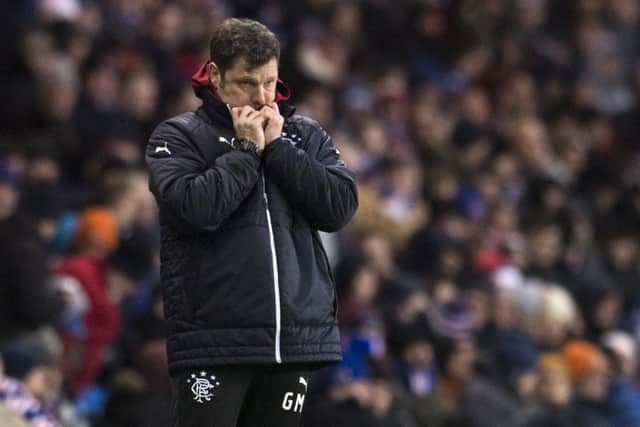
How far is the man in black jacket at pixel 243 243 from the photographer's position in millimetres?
4621

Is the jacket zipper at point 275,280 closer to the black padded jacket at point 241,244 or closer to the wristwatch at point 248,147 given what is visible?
the black padded jacket at point 241,244

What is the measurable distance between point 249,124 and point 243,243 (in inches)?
15.0

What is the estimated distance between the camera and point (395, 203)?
12.4 meters

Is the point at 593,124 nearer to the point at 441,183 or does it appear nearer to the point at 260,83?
the point at 441,183

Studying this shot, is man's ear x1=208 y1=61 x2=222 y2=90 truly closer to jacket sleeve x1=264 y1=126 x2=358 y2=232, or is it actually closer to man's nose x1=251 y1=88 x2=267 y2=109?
man's nose x1=251 y1=88 x2=267 y2=109

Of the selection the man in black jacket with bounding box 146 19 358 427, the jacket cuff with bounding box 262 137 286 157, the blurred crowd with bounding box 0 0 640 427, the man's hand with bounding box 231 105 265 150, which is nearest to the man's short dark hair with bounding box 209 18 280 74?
the man in black jacket with bounding box 146 19 358 427

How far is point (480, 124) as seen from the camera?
1452 cm

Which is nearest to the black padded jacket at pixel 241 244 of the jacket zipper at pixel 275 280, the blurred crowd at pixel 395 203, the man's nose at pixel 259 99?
the jacket zipper at pixel 275 280

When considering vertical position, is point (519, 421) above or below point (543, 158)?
below

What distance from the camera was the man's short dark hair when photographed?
4.71 meters

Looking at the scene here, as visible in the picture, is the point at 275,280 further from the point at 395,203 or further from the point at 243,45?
the point at 395,203

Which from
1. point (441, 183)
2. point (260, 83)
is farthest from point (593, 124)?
point (260, 83)

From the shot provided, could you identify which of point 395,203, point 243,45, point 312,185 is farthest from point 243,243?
point 395,203

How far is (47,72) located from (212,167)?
20.1 feet
